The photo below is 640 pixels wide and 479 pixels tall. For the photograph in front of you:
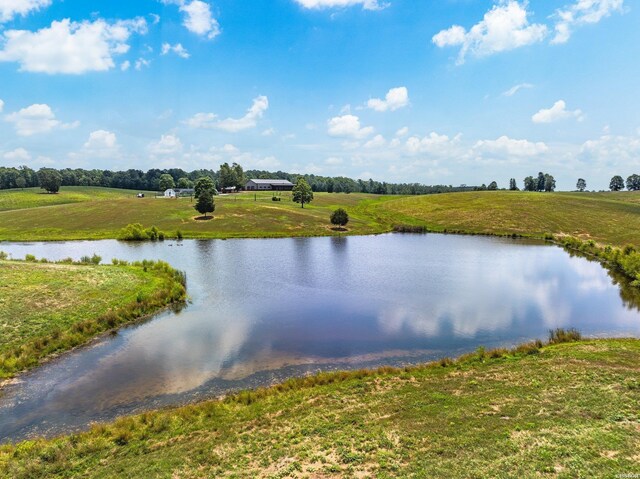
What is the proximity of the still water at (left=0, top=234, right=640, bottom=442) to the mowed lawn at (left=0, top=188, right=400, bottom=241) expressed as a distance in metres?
25.8

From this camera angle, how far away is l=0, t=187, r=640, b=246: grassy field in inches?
3487

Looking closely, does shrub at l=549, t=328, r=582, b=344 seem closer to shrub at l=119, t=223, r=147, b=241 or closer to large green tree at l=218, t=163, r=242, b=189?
shrub at l=119, t=223, r=147, b=241

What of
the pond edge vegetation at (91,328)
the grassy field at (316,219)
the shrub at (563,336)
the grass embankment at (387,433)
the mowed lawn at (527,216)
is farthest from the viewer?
the mowed lawn at (527,216)

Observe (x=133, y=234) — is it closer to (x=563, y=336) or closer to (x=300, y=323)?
(x=300, y=323)

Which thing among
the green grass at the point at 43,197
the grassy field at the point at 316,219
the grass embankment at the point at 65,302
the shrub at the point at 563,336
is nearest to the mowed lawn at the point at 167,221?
the grassy field at the point at 316,219

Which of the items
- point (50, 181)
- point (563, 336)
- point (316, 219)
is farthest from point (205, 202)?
point (50, 181)

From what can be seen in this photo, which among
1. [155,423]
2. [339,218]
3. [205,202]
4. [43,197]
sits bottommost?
[155,423]

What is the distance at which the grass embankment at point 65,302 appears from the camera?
1016 inches

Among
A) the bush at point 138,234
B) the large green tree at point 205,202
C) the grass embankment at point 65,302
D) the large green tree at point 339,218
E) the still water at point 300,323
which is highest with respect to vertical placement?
the large green tree at point 205,202

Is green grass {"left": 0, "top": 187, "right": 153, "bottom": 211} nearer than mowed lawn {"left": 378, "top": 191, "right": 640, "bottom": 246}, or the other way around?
mowed lawn {"left": 378, "top": 191, "right": 640, "bottom": 246}

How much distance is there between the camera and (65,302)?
32.2 metres

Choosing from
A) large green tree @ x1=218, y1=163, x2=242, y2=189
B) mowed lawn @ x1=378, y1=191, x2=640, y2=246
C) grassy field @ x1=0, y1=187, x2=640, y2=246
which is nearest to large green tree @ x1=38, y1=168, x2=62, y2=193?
grassy field @ x1=0, y1=187, x2=640, y2=246

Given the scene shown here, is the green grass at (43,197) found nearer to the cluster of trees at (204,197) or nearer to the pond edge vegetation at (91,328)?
the cluster of trees at (204,197)

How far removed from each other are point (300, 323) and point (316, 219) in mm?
74925
